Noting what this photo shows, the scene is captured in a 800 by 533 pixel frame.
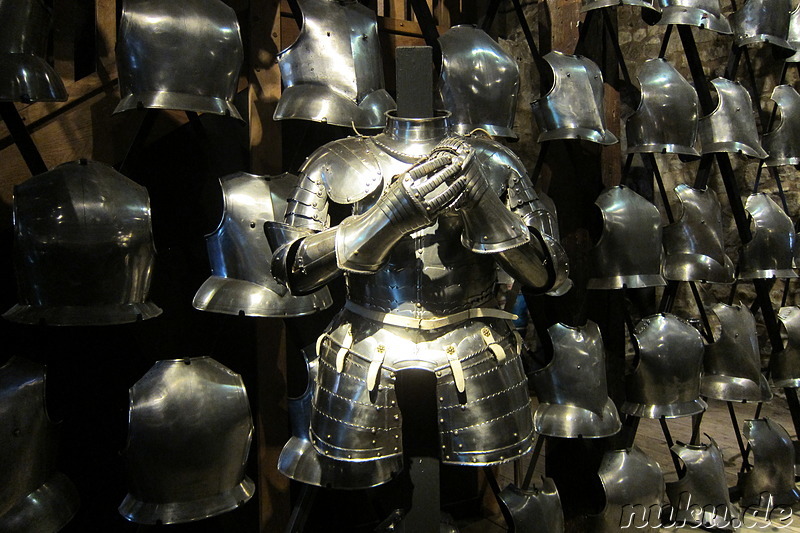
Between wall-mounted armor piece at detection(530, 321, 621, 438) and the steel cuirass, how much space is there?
62 centimetres

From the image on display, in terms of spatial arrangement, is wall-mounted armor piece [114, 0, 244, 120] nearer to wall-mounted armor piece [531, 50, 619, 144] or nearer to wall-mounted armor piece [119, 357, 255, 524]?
wall-mounted armor piece [119, 357, 255, 524]

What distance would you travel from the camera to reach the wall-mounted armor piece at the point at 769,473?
11.8 feet

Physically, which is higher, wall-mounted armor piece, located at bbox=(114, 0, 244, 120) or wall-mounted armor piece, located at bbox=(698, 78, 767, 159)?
wall-mounted armor piece, located at bbox=(114, 0, 244, 120)

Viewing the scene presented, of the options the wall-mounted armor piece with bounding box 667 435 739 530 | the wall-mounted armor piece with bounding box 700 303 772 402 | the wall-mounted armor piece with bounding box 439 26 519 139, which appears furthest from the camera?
the wall-mounted armor piece with bounding box 700 303 772 402

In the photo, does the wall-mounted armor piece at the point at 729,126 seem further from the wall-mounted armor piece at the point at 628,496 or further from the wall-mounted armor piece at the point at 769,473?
the wall-mounted armor piece at the point at 628,496

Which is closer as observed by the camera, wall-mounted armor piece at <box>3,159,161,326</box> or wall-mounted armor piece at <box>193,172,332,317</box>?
wall-mounted armor piece at <box>3,159,161,326</box>

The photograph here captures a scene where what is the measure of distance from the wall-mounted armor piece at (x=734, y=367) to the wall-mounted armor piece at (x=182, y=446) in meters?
2.44

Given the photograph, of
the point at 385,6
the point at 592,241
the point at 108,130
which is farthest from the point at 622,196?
the point at 108,130

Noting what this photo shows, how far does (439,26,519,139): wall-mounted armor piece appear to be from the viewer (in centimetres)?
273

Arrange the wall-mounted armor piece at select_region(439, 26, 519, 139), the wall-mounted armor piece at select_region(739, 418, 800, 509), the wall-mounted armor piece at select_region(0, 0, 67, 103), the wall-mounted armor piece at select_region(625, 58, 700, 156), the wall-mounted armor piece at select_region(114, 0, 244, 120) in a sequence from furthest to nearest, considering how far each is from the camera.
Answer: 1. the wall-mounted armor piece at select_region(739, 418, 800, 509)
2. the wall-mounted armor piece at select_region(625, 58, 700, 156)
3. the wall-mounted armor piece at select_region(439, 26, 519, 139)
4. the wall-mounted armor piece at select_region(114, 0, 244, 120)
5. the wall-mounted armor piece at select_region(0, 0, 67, 103)

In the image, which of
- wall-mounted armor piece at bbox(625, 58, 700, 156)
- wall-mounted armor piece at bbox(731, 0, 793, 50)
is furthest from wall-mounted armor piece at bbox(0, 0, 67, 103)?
wall-mounted armor piece at bbox(731, 0, 793, 50)

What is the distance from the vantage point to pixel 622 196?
124 inches

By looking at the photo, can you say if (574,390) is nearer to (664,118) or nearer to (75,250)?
(664,118)

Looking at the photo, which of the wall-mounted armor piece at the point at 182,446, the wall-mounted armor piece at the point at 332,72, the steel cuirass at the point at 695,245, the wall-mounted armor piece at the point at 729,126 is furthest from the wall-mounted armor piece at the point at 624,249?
the wall-mounted armor piece at the point at 182,446
